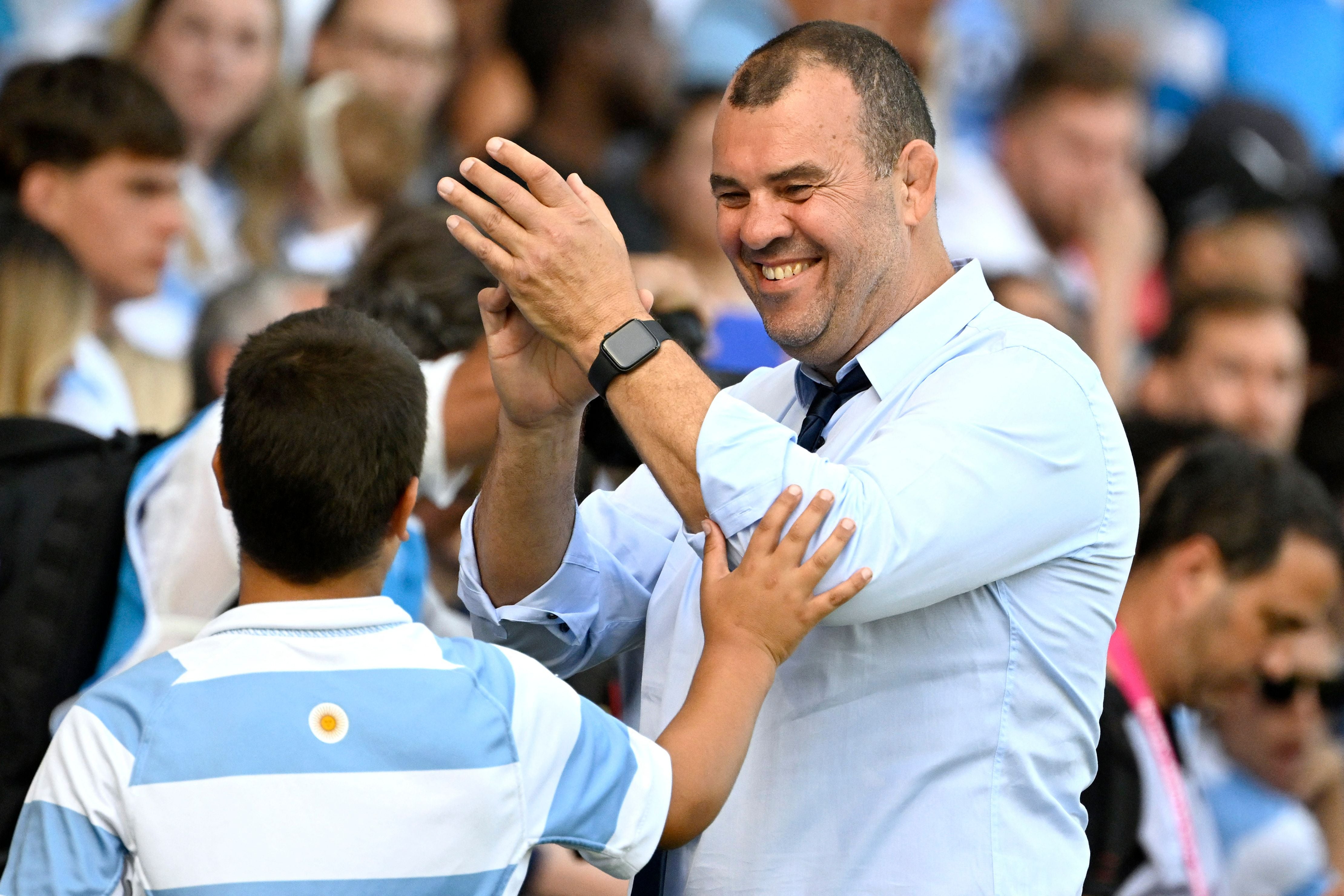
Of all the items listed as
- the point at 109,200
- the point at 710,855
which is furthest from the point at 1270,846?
the point at 109,200

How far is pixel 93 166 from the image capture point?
4102 mm

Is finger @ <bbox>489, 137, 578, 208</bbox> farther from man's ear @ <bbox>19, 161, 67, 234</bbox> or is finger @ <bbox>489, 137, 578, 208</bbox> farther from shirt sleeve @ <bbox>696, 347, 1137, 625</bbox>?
man's ear @ <bbox>19, 161, 67, 234</bbox>

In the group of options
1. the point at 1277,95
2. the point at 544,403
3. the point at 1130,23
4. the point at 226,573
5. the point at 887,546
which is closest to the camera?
the point at 887,546

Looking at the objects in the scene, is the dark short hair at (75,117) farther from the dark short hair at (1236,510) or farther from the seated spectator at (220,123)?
the dark short hair at (1236,510)

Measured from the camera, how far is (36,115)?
4047mm

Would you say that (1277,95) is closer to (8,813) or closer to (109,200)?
(109,200)

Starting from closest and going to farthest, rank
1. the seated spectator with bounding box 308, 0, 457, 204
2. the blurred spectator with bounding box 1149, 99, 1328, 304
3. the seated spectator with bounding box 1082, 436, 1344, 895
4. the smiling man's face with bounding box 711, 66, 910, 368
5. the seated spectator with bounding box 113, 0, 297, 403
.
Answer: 1. the smiling man's face with bounding box 711, 66, 910, 368
2. the seated spectator with bounding box 1082, 436, 1344, 895
3. the seated spectator with bounding box 113, 0, 297, 403
4. the seated spectator with bounding box 308, 0, 457, 204
5. the blurred spectator with bounding box 1149, 99, 1328, 304

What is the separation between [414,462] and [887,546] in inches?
20.9

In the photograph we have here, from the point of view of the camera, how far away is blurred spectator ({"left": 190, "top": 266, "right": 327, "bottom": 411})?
12.5 feet

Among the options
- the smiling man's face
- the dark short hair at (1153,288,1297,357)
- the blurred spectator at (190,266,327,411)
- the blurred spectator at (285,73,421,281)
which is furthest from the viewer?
the dark short hair at (1153,288,1297,357)

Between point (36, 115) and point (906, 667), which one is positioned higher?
point (36, 115)

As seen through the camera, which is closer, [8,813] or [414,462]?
[414,462]

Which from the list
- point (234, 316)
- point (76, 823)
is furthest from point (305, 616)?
point (234, 316)

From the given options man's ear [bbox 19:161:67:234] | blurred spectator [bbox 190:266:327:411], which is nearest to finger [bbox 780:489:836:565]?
blurred spectator [bbox 190:266:327:411]
